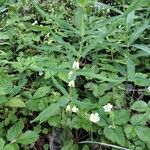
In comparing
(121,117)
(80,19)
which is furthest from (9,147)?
(80,19)

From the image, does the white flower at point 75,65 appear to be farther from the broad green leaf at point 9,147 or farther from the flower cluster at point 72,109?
the broad green leaf at point 9,147

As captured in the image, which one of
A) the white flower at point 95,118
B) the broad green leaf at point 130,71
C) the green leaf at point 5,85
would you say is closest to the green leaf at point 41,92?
the green leaf at point 5,85

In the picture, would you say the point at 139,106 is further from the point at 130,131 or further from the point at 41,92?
the point at 41,92

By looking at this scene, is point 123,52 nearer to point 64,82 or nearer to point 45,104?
point 64,82

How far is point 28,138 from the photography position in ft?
5.22

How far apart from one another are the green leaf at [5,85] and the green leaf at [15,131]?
146 millimetres

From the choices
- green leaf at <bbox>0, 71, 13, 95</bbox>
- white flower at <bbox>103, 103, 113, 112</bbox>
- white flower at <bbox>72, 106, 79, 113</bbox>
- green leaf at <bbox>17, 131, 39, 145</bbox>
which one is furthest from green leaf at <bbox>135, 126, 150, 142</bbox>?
green leaf at <bbox>0, 71, 13, 95</bbox>

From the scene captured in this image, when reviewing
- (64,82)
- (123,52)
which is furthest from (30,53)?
(123,52)

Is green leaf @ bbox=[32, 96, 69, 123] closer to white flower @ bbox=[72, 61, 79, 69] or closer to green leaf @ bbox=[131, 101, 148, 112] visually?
white flower @ bbox=[72, 61, 79, 69]

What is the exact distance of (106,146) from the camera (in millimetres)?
1638

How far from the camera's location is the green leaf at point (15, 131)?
5.29 ft

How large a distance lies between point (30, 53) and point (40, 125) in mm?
594

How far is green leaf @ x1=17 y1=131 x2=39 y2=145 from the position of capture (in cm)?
158

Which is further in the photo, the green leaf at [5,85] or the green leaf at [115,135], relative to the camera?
the green leaf at [5,85]
